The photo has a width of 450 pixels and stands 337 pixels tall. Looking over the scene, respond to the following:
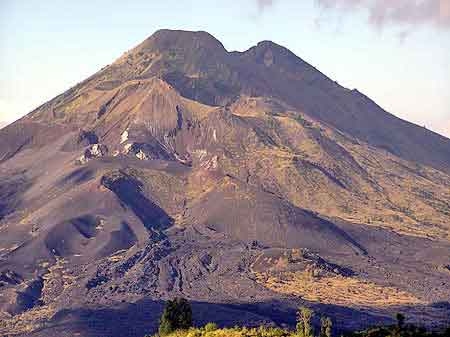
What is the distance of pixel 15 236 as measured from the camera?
180625mm

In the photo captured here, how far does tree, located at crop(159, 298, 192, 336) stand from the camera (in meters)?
58.0

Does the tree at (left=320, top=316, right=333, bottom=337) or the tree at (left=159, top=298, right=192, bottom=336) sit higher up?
the tree at (left=159, top=298, right=192, bottom=336)

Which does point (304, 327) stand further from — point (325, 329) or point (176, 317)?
point (176, 317)

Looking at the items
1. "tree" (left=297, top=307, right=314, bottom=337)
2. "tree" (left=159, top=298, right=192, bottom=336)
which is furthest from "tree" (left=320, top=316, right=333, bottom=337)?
"tree" (left=159, top=298, right=192, bottom=336)

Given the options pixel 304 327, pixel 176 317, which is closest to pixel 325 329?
pixel 304 327

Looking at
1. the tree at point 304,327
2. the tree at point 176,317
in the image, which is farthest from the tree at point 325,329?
the tree at point 176,317

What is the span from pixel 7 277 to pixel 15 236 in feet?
93.5

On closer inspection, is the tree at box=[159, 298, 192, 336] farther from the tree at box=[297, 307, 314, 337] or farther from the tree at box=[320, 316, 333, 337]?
the tree at box=[320, 316, 333, 337]

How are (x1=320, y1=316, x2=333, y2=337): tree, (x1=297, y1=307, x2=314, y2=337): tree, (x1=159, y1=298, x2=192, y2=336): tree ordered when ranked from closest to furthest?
(x1=297, y1=307, x2=314, y2=337): tree, (x1=320, y1=316, x2=333, y2=337): tree, (x1=159, y1=298, x2=192, y2=336): tree

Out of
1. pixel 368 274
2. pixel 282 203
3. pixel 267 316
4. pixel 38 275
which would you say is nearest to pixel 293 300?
pixel 267 316

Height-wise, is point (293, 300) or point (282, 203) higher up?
point (282, 203)

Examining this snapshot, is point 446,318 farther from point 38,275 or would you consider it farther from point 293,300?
point 38,275

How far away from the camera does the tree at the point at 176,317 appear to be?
57969mm

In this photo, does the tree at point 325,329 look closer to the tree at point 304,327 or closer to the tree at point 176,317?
the tree at point 304,327
